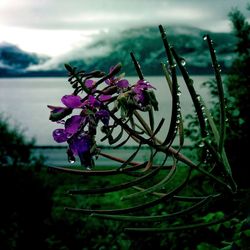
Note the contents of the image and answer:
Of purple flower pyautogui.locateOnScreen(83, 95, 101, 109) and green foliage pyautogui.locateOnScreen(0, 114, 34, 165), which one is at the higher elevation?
purple flower pyautogui.locateOnScreen(83, 95, 101, 109)

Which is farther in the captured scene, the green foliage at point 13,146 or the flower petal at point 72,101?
the green foliage at point 13,146

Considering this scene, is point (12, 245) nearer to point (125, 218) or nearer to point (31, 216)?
point (31, 216)

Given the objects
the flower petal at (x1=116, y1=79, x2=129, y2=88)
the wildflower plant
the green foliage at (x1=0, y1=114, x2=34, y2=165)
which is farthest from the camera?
the green foliage at (x1=0, y1=114, x2=34, y2=165)

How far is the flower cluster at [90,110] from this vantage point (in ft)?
3.18

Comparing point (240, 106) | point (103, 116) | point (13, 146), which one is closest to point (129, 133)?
point (103, 116)

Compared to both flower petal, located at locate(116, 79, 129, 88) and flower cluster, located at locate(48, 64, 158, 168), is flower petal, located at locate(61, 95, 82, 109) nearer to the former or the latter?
flower cluster, located at locate(48, 64, 158, 168)

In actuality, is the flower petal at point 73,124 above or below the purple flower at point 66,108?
below

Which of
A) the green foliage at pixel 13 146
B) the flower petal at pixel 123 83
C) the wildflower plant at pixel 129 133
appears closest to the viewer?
the wildflower plant at pixel 129 133

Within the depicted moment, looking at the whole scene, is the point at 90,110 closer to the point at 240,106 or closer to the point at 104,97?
the point at 104,97

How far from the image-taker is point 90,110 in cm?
97

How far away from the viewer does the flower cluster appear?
97cm

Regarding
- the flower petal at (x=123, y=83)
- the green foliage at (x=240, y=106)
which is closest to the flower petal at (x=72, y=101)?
the flower petal at (x=123, y=83)

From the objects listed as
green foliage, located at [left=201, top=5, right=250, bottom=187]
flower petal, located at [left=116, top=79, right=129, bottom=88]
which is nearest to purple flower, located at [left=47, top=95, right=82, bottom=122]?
flower petal, located at [left=116, top=79, right=129, bottom=88]

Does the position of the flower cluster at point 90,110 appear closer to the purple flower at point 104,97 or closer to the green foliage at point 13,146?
the purple flower at point 104,97
